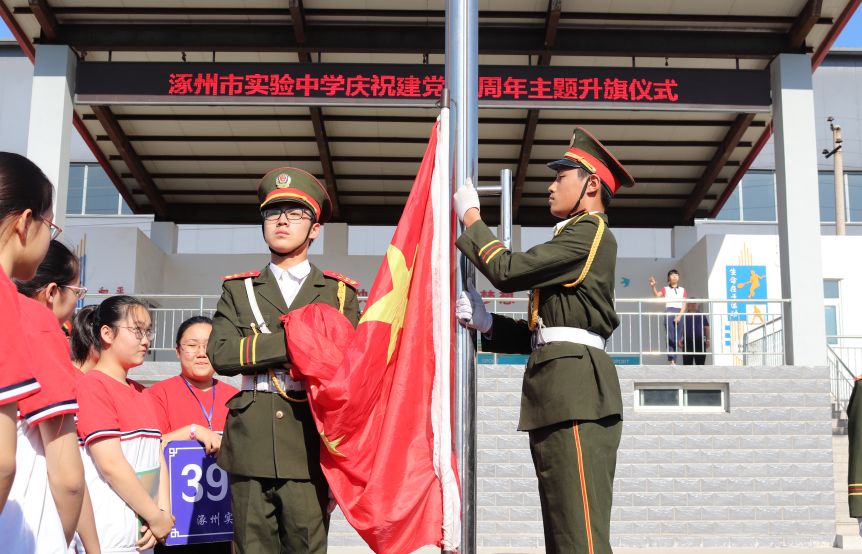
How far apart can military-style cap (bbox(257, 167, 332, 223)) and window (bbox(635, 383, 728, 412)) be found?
25.3 feet

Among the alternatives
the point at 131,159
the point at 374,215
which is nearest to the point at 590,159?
the point at 131,159

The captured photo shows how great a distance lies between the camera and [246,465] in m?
2.88

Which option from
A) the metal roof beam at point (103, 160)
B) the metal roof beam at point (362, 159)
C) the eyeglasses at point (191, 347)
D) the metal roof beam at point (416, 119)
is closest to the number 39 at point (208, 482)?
the eyeglasses at point (191, 347)

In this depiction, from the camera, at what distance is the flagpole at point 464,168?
9.42 ft

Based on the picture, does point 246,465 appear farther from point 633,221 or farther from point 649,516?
point 633,221

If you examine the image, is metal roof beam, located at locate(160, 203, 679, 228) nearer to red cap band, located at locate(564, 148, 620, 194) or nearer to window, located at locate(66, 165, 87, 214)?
window, located at locate(66, 165, 87, 214)

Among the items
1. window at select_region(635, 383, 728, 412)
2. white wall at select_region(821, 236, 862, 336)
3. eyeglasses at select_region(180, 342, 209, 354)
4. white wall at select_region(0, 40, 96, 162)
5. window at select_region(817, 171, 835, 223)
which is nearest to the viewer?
eyeglasses at select_region(180, 342, 209, 354)

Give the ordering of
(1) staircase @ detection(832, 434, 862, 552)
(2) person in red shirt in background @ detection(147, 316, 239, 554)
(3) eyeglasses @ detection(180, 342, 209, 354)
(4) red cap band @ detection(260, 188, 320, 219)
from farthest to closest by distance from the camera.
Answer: (1) staircase @ detection(832, 434, 862, 552) → (3) eyeglasses @ detection(180, 342, 209, 354) → (2) person in red shirt in background @ detection(147, 316, 239, 554) → (4) red cap band @ detection(260, 188, 320, 219)

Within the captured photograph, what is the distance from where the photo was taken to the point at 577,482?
2.73 m

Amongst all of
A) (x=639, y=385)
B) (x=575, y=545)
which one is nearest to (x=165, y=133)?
(x=639, y=385)

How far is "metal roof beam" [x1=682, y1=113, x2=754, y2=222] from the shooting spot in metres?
13.1

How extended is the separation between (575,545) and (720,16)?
386 inches

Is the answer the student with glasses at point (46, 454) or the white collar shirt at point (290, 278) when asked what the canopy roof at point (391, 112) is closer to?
the white collar shirt at point (290, 278)

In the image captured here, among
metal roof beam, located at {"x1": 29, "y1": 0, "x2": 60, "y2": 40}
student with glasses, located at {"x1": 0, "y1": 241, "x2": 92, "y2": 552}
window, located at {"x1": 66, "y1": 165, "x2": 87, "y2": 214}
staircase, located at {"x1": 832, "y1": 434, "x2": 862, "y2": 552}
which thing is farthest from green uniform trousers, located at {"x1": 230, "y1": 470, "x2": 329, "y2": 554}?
window, located at {"x1": 66, "y1": 165, "x2": 87, "y2": 214}
